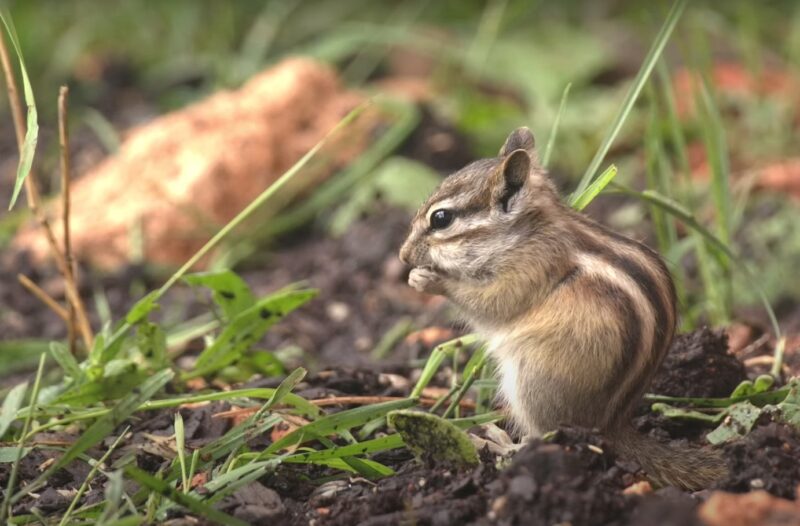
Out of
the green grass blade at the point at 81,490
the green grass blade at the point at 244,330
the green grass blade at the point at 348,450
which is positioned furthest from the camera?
the green grass blade at the point at 244,330

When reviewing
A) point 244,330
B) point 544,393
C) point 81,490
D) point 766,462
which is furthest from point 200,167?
point 766,462

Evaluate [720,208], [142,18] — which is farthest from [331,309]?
[142,18]

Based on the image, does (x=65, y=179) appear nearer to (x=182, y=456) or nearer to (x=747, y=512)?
(x=182, y=456)

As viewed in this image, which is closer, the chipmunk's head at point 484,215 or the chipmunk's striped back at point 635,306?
the chipmunk's striped back at point 635,306

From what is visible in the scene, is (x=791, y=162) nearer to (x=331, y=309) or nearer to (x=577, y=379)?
(x=331, y=309)

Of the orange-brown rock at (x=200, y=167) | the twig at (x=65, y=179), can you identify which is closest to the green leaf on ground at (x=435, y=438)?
the twig at (x=65, y=179)

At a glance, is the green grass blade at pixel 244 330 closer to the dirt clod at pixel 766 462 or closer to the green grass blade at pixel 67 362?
the green grass blade at pixel 67 362
